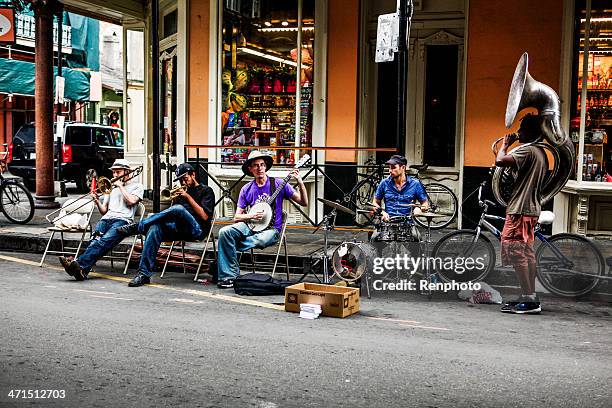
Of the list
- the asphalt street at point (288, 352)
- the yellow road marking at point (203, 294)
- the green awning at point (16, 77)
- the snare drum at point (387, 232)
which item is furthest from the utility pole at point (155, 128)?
the green awning at point (16, 77)

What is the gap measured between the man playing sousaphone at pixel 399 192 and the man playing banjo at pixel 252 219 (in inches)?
37.8

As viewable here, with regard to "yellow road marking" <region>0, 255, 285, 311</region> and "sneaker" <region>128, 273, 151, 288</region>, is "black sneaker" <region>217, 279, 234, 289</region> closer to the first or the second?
"yellow road marking" <region>0, 255, 285, 311</region>

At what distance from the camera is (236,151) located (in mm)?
13125

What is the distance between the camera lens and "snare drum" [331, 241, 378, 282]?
836cm

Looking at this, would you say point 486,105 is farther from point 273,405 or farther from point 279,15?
point 273,405

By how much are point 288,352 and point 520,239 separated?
123 inches

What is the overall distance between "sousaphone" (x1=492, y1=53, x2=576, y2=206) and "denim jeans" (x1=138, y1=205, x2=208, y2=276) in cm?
370

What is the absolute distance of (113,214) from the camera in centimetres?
986

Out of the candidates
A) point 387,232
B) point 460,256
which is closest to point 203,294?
point 387,232

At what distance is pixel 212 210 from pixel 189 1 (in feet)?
17.4

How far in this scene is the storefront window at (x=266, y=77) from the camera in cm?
1283

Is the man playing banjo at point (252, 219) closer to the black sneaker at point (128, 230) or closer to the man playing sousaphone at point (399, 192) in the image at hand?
the man playing sousaphone at point (399, 192)

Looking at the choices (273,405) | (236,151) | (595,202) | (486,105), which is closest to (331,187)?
(236,151)

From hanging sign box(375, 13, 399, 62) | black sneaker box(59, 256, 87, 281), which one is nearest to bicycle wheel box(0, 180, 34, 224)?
black sneaker box(59, 256, 87, 281)
